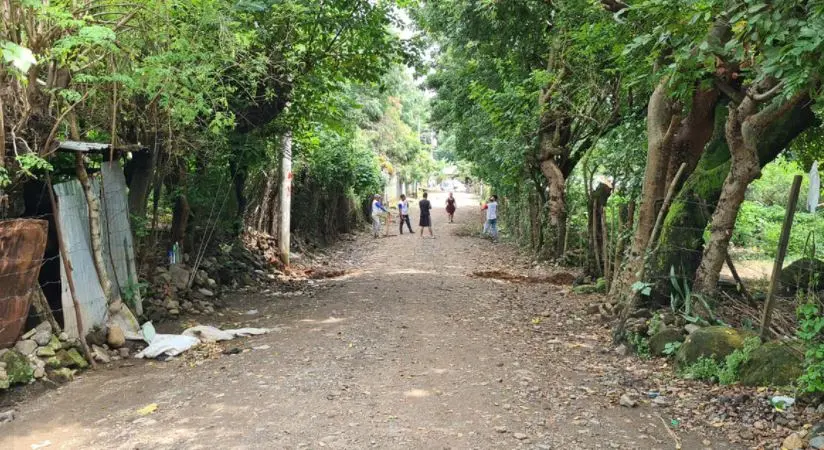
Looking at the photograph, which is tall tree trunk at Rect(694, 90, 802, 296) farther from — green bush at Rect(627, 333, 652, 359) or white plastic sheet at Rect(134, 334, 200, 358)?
white plastic sheet at Rect(134, 334, 200, 358)

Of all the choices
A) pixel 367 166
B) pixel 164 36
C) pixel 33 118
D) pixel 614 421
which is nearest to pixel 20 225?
pixel 33 118

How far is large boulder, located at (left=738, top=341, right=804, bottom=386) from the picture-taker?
4.85m

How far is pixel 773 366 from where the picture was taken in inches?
196

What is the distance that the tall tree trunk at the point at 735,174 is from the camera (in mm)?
5949

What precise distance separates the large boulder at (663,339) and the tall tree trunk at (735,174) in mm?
636

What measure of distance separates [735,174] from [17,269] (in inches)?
292

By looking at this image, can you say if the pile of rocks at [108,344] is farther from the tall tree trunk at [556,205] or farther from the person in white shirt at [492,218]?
the person in white shirt at [492,218]

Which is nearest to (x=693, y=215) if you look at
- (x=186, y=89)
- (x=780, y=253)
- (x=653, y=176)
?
(x=653, y=176)

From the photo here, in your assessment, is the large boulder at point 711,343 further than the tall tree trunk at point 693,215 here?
No

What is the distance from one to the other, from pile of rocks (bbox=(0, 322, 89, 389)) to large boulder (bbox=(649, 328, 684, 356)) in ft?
20.1

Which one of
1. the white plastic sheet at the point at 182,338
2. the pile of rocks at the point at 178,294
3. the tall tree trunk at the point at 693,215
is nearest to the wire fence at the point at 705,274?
the tall tree trunk at the point at 693,215

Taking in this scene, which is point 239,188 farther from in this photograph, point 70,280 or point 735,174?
point 735,174

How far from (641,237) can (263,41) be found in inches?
256

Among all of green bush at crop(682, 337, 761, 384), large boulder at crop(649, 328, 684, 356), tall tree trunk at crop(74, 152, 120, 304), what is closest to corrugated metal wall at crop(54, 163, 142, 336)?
tall tree trunk at crop(74, 152, 120, 304)
